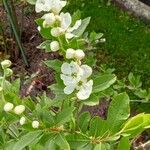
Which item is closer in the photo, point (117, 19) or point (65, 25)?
point (65, 25)

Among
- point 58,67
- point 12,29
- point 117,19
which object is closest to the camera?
point 58,67

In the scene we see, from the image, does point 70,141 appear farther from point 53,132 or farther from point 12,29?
point 12,29

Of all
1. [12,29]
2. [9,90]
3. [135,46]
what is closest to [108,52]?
[135,46]

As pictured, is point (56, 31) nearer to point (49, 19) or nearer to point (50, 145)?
point (49, 19)

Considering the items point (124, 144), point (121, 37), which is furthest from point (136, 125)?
Answer: point (121, 37)

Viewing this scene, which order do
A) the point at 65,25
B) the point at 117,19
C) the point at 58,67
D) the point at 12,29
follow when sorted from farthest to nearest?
1. the point at 117,19
2. the point at 12,29
3. the point at 58,67
4. the point at 65,25

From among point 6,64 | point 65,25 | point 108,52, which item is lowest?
point 108,52

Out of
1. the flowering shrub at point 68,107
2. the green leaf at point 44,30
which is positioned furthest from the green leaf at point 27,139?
the green leaf at point 44,30
